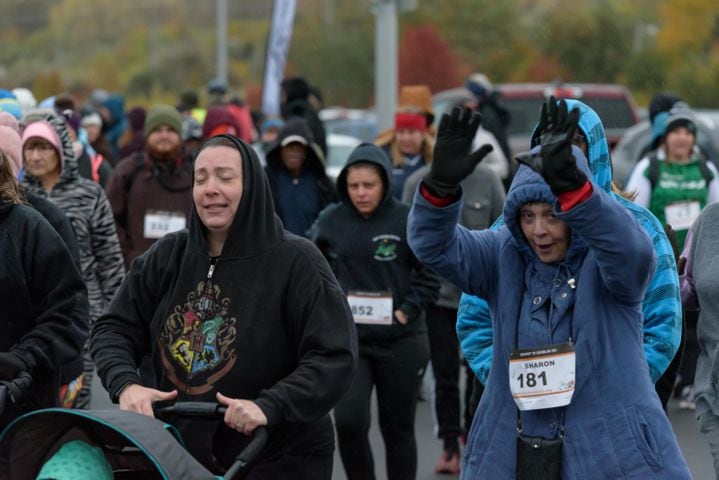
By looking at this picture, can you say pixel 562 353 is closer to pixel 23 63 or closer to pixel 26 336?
pixel 26 336

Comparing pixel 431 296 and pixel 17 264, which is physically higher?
pixel 17 264

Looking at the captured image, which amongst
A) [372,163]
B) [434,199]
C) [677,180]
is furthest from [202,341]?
[677,180]

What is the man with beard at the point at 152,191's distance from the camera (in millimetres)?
10180

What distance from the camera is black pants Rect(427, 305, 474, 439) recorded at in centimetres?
924

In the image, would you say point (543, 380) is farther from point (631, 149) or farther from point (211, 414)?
point (631, 149)

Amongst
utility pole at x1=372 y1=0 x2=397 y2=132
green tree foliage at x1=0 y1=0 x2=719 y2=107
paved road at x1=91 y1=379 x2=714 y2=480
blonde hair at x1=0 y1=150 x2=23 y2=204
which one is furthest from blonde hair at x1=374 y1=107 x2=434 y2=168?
green tree foliage at x1=0 y1=0 x2=719 y2=107

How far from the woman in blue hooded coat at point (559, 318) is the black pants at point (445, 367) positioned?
4.34 metres

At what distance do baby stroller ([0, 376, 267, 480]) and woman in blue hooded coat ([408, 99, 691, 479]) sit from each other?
2.59 ft

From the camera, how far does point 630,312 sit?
4.74 m

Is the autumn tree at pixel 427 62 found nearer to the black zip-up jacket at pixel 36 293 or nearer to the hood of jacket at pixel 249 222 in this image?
the black zip-up jacket at pixel 36 293

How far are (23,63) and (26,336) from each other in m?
72.2

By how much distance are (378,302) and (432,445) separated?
7.50ft

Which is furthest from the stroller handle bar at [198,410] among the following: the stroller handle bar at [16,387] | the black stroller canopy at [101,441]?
the stroller handle bar at [16,387]

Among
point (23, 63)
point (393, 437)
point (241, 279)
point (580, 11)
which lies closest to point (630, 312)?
point (241, 279)
